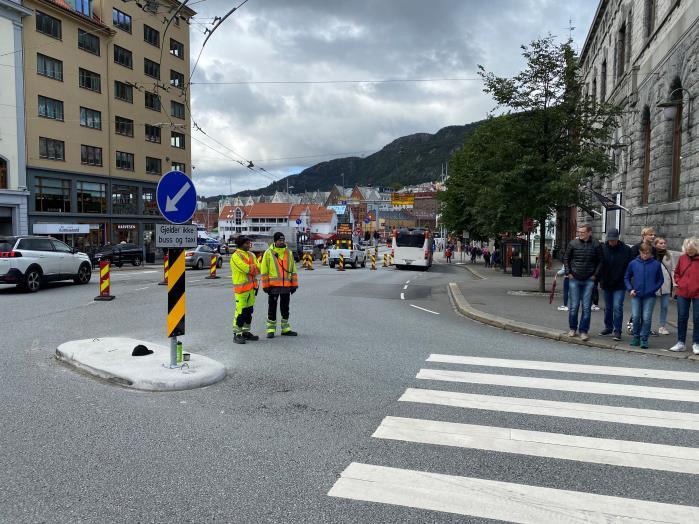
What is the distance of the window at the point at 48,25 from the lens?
1403 inches

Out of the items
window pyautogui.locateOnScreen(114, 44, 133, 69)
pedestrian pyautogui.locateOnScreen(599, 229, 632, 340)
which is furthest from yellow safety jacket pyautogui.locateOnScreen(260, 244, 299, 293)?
window pyautogui.locateOnScreen(114, 44, 133, 69)

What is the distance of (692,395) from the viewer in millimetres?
5965

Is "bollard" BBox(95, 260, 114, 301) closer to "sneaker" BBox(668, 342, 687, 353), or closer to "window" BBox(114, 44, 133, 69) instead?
"sneaker" BBox(668, 342, 687, 353)

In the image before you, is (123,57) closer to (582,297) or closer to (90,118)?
(90,118)

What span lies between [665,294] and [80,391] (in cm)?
904

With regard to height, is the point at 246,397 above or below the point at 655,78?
below

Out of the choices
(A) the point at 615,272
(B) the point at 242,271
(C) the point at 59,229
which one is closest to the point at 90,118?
(C) the point at 59,229

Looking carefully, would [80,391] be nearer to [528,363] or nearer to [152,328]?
[152,328]

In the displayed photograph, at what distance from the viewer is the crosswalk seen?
3.44 meters

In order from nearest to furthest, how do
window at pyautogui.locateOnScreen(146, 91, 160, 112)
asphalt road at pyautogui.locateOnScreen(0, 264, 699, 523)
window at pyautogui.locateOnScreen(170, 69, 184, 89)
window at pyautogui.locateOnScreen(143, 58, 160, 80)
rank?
asphalt road at pyautogui.locateOnScreen(0, 264, 699, 523)
window at pyautogui.locateOnScreen(143, 58, 160, 80)
window at pyautogui.locateOnScreen(146, 91, 160, 112)
window at pyautogui.locateOnScreen(170, 69, 184, 89)

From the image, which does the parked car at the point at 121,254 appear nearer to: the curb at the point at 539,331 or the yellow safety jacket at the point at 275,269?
the curb at the point at 539,331

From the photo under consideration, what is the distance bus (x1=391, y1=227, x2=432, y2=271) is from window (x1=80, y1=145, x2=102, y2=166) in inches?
925

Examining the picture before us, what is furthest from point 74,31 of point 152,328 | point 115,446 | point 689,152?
point 115,446

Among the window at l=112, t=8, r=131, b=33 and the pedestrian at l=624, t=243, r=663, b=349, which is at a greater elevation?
the window at l=112, t=8, r=131, b=33
